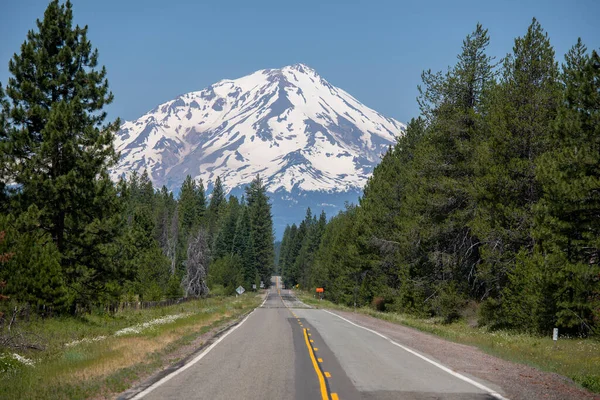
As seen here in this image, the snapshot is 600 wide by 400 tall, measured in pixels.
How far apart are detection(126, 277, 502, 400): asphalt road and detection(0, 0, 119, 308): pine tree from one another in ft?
35.6

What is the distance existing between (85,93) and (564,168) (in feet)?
71.6

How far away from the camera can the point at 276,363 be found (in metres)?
14.5

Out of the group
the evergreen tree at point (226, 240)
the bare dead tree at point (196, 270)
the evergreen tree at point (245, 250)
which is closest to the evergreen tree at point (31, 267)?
the bare dead tree at point (196, 270)

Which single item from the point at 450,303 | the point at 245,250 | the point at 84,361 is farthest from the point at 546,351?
the point at 245,250

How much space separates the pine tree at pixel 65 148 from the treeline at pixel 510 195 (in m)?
19.0

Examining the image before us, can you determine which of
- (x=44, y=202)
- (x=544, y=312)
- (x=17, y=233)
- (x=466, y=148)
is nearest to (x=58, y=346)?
(x=17, y=233)

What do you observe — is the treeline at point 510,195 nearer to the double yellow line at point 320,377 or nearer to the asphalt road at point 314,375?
the asphalt road at point 314,375

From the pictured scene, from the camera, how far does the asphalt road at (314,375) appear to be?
34.3 feet

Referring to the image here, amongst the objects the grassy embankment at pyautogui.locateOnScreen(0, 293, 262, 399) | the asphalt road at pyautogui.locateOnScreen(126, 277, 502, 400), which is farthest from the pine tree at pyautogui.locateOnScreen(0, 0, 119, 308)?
the asphalt road at pyautogui.locateOnScreen(126, 277, 502, 400)

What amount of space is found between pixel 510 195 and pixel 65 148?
2152 centimetres

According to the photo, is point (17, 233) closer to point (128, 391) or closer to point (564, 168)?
point (128, 391)

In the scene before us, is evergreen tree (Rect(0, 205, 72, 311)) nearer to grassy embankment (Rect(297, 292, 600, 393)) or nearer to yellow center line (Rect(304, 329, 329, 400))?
yellow center line (Rect(304, 329, 329, 400))

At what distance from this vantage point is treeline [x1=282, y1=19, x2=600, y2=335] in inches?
788

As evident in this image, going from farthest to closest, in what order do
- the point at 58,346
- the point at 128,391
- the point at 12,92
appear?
the point at 12,92, the point at 58,346, the point at 128,391
